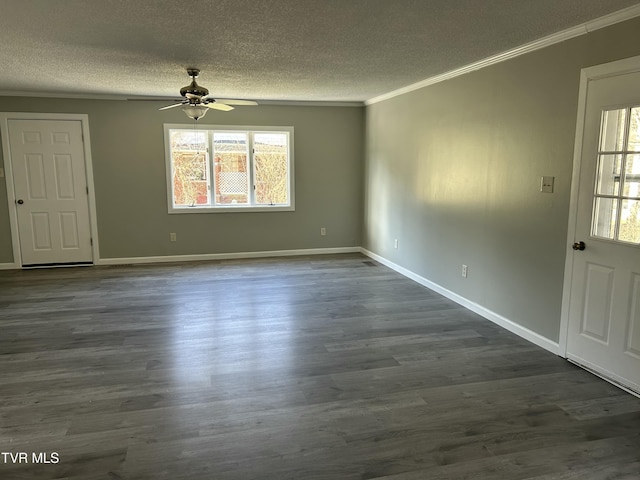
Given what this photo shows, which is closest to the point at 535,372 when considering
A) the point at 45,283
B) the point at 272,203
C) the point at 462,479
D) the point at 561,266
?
the point at 561,266

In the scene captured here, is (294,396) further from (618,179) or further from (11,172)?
(11,172)

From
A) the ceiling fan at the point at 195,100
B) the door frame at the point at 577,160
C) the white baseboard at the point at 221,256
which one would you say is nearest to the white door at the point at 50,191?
the white baseboard at the point at 221,256

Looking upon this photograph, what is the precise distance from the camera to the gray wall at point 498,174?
3.24 m

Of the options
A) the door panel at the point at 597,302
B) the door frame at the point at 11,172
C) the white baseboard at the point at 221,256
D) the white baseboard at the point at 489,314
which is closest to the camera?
the door panel at the point at 597,302

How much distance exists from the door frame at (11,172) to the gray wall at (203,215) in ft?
0.22

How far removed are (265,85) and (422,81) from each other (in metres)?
1.88

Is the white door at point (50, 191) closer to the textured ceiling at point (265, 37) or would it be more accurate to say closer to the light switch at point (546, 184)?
the textured ceiling at point (265, 37)

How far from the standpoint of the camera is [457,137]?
4.53 meters

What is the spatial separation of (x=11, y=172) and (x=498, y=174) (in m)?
6.34

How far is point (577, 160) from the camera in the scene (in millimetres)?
3082

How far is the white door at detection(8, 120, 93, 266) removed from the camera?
602 cm

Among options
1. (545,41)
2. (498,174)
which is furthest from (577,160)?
(545,41)

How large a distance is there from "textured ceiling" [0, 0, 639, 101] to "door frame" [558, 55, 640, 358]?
344 mm

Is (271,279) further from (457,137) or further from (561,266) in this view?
(561,266)
